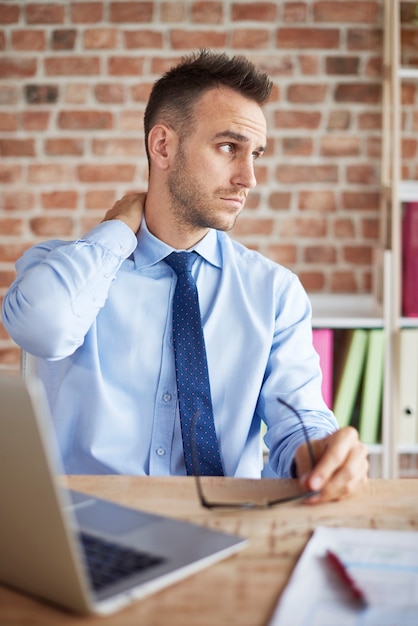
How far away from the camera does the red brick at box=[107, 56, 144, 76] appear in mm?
2748

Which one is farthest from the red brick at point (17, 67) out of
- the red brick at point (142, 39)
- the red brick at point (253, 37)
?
the red brick at point (253, 37)

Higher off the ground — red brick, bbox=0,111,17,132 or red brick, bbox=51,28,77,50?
red brick, bbox=51,28,77,50

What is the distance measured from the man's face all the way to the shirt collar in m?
0.06

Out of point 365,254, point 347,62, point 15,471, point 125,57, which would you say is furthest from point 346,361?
point 15,471

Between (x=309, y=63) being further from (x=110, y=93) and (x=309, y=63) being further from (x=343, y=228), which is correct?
(x=110, y=93)

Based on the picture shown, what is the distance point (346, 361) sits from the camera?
2551 mm

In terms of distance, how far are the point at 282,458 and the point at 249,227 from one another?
1.51m

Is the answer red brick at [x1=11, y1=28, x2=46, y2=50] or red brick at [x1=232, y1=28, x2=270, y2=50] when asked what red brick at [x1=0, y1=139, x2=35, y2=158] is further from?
red brick at [x1=232, y1=28, x2=270, y2=50]

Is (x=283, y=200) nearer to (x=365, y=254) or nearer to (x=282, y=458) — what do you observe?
(x=365, y=254)

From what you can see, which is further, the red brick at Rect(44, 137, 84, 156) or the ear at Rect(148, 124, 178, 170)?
the red brick at Rect(44, 137, 84, 156)

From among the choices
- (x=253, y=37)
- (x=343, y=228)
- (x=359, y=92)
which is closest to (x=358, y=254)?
(x=343, y=228)

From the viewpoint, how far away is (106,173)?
279 cm

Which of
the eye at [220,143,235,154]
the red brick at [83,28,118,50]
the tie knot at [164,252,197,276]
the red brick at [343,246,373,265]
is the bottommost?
the red brick at [343,246,373,265]

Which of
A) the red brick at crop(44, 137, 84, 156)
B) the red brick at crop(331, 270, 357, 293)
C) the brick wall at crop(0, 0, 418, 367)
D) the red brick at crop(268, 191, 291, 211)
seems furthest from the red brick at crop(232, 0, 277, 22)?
the red brick at crop(331, 270, 357, 293)
